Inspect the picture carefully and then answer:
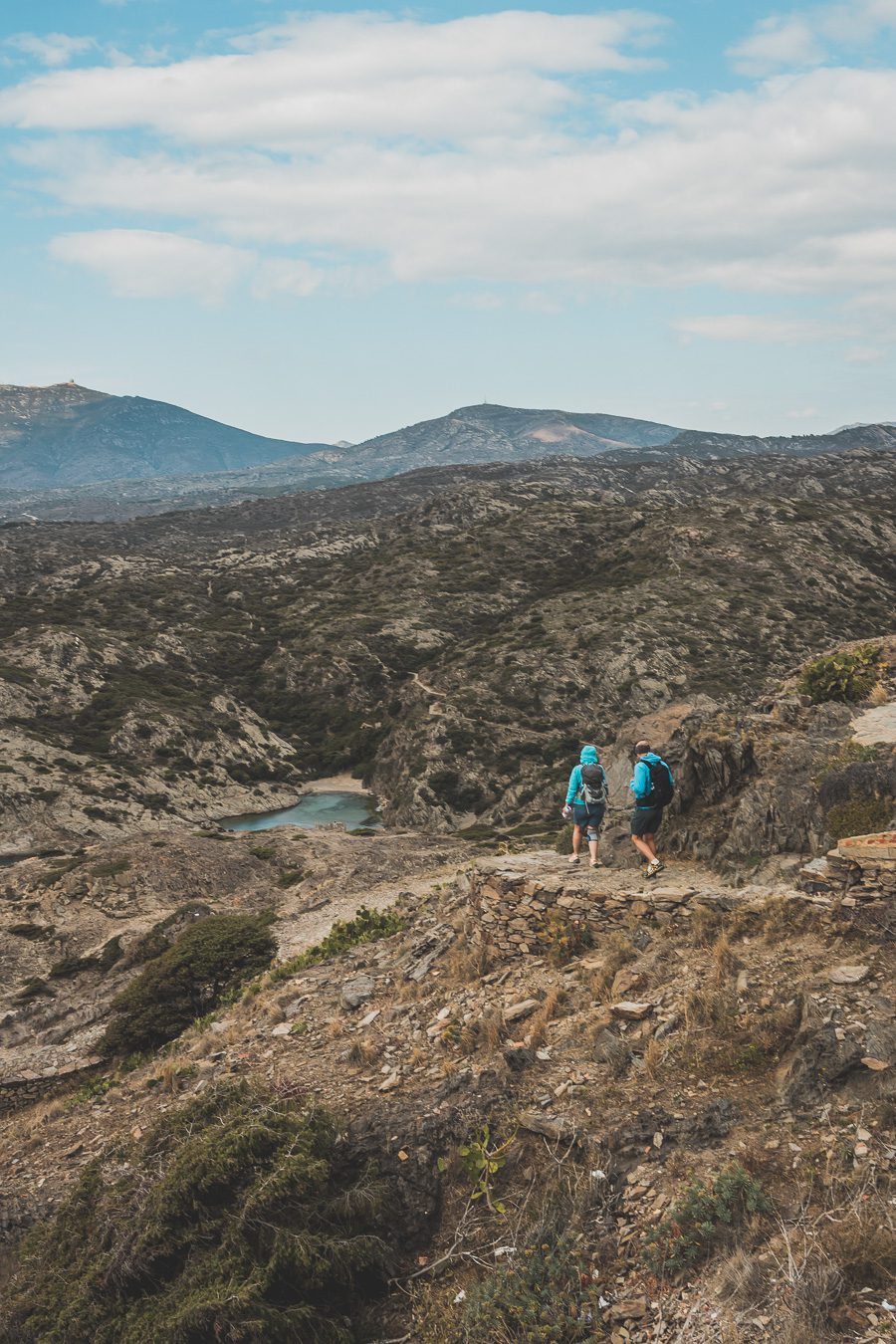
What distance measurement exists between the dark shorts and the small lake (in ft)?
200

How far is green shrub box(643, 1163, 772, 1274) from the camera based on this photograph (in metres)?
8.23

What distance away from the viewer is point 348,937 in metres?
22.4

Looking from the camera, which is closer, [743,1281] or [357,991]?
[743,1281]

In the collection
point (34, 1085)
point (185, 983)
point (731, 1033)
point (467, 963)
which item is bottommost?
point (34, 1085)

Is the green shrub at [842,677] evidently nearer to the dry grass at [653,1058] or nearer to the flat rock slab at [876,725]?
the flat rock slab at [876,725]

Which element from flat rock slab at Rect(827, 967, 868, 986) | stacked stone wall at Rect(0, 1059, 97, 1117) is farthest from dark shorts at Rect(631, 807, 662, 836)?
stacked stone wall at Rect(0, 1059, 97, 1117)

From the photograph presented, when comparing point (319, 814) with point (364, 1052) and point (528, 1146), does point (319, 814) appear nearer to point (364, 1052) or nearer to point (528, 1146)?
point (364, 1052)

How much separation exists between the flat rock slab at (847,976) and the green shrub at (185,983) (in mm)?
17165

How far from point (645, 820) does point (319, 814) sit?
69.7 metres

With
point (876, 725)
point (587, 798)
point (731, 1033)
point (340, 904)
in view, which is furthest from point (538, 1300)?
point (340, 904)

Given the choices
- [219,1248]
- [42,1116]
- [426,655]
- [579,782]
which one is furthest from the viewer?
[426,655]

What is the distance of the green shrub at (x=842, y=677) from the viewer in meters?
20.2

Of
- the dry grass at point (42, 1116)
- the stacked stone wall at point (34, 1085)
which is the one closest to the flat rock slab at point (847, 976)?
the dry grass at point (42, 1116)

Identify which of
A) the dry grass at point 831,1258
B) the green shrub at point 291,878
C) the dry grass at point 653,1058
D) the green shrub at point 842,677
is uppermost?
the green shrub at point 842,677
